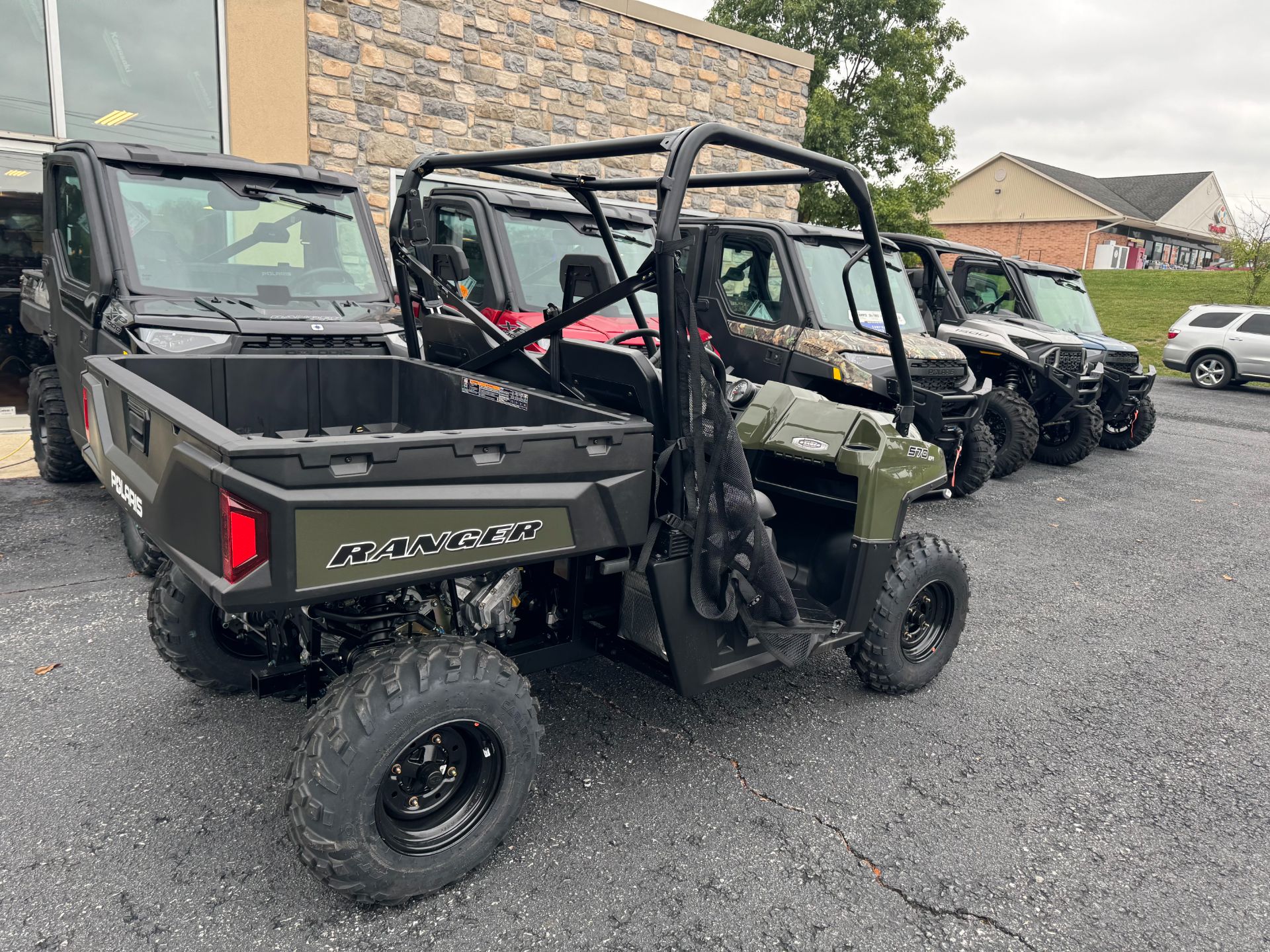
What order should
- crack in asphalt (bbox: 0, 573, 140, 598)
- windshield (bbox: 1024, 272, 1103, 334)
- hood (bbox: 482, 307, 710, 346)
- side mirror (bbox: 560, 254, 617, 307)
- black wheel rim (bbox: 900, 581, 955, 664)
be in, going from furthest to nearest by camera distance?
windshield (bbox: 1024, 272, 1103, 334) → hood (bbox: 482, 307, 710, 346) → crack in asphalt (bbox: 0, 573, 140, 598) → black wheel rim (bbox: 900, 581, 955, 664) → side mirror (bbox: 560, 254, 617, 307)

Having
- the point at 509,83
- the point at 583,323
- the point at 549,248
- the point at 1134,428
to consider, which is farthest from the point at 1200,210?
the point at 583,323

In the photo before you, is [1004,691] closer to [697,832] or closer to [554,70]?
[697,832]

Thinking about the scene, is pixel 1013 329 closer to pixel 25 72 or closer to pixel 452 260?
pixel 452 260

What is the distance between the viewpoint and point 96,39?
8.82 meters

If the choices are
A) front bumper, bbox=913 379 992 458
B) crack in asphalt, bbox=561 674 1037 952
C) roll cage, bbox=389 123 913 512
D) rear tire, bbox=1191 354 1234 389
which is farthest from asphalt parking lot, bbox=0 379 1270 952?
rear tire, bbox=1191 354 1234 389

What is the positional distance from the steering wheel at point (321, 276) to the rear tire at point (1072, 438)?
7.33m

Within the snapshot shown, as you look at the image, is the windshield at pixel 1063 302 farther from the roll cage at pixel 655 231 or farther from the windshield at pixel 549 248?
the roll cage at pixel 655 231

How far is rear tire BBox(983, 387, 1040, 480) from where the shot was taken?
873cm

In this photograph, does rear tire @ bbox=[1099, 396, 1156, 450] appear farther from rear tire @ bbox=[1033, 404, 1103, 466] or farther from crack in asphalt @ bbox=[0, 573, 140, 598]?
crack in asphalt @ bbox=[0, 573, 140, 598]

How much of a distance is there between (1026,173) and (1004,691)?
172ft

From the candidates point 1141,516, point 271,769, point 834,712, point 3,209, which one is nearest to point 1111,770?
point 834,712

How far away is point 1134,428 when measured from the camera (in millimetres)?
10945

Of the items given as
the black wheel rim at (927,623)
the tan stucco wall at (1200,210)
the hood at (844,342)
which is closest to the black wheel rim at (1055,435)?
the hood at (844,342)

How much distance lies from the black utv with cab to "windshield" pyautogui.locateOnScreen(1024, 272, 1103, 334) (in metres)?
7.99
